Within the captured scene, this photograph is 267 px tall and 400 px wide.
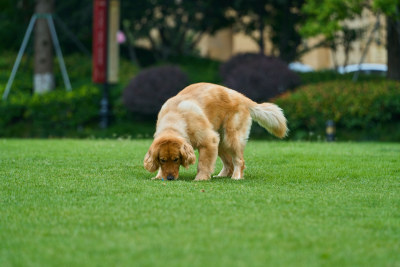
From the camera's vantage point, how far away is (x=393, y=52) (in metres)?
22.4

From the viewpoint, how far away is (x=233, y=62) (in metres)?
23.0

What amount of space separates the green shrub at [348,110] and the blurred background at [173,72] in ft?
0.09

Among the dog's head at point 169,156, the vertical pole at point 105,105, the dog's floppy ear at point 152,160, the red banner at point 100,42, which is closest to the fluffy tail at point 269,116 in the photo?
the dog's head at point 169,156

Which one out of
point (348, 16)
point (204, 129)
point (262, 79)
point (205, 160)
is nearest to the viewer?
point (204, 129)

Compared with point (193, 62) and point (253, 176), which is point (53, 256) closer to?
point (253, 176)

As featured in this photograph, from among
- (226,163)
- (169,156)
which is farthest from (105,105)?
(169,156)

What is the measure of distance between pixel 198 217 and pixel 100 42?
53.8 ft

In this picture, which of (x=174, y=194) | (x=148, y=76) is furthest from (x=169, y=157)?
(x=148, y=76)

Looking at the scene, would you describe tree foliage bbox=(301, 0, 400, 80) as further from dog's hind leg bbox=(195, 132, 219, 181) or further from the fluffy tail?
dog's hind leg bbox=(195, 132, 219, 181)

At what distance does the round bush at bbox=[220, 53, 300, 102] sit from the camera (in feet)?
66.3

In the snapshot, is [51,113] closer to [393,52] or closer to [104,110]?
[104,110]

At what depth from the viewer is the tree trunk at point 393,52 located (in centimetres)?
2238

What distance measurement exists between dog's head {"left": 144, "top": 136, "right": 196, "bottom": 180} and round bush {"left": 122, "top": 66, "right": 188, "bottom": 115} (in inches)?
495

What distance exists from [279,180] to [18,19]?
66.4 ft
